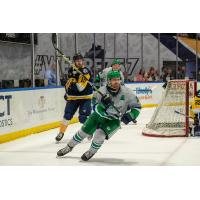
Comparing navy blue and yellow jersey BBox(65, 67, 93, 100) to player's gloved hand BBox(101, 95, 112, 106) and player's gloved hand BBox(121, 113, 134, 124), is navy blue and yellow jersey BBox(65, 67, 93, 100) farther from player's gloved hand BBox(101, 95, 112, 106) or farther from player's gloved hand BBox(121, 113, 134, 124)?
player's gloved hand BBox(121, 113, 134, 124)

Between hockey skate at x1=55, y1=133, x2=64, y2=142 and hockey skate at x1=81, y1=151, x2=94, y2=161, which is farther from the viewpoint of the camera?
hockey skate at x1=55, y1=133, x2=64, y2=142

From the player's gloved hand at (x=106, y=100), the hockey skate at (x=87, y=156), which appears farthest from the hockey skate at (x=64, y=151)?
the player's gloved hand at (x=106, y=100)

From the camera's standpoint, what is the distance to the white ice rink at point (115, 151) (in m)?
5.48

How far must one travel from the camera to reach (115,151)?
583 cm

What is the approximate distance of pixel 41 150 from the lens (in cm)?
605

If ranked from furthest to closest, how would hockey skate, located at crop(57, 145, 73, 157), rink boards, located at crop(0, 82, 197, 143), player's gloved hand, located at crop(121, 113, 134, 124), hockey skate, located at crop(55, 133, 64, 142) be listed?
rink boards, located at crop(0, 82, 197, 143), hockey skate, located at crop(55, 133, 64, 142), hockey skate, located at crop(57, 145, 73, 157), player's gloved hand, located at crop(121, 113, 134, 124)

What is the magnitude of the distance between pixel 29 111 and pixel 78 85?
3.58 feet

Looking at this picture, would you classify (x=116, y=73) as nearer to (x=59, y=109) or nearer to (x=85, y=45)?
(x=59, y=109)

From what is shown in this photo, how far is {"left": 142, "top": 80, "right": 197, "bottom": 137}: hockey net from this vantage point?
24.8 ft

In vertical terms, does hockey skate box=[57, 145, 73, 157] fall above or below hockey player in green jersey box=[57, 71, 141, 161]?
below

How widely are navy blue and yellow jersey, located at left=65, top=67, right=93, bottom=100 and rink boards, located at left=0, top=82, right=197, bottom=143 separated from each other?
316 mm

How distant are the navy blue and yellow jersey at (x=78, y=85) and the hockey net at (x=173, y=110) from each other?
114 centimetres

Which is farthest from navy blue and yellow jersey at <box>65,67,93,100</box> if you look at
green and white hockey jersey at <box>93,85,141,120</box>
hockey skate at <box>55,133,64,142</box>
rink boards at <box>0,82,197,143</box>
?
green and white hockey jersey at <box>93,85,141,120</box>

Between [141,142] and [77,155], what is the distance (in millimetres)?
1208
